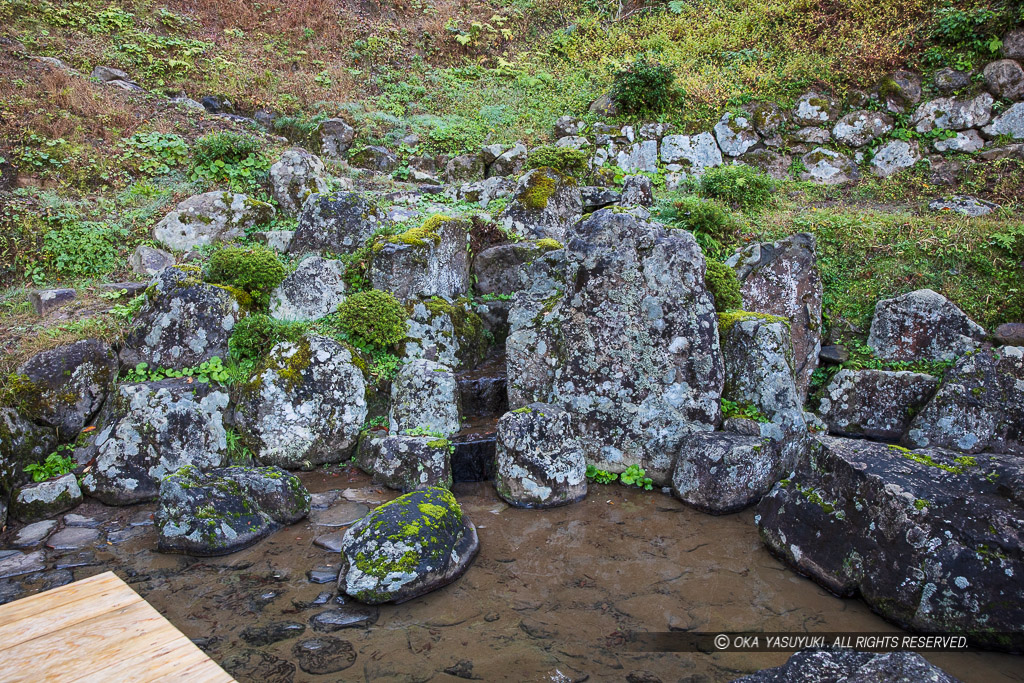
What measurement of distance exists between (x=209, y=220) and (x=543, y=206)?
548 centimetres

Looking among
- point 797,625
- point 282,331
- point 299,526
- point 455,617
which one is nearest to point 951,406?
point 797,625

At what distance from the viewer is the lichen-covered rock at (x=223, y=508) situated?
5.24 m

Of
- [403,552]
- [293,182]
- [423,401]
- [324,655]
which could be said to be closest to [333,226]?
[293,182]

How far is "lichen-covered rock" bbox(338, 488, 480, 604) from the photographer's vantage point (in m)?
4.55

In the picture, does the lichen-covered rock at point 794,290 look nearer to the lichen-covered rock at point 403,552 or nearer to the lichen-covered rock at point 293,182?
the lichen-covered rock at point 403,552

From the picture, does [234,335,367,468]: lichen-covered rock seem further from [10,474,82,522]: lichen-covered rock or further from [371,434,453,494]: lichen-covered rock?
[10,474,82,522]: lichen-covered rock

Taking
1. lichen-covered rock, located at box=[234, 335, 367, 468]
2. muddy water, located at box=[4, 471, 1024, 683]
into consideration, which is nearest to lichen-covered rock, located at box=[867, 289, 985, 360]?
muddy water, located at box=[4, 471, 1024, 683]

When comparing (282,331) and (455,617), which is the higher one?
(282,331)

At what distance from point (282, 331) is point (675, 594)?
17.7 ft

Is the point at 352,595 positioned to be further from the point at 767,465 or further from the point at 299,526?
the point at 767,465

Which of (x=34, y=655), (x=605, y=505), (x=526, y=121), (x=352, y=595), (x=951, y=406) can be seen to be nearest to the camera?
(x=34, y=655)

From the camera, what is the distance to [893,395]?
24.1 feet

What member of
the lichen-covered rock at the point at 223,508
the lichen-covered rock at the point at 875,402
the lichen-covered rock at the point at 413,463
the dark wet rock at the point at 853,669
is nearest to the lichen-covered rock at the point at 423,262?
the lichen-covered rock at the point at 413,463

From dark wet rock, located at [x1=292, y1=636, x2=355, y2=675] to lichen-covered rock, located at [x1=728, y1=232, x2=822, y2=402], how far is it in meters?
6.50
